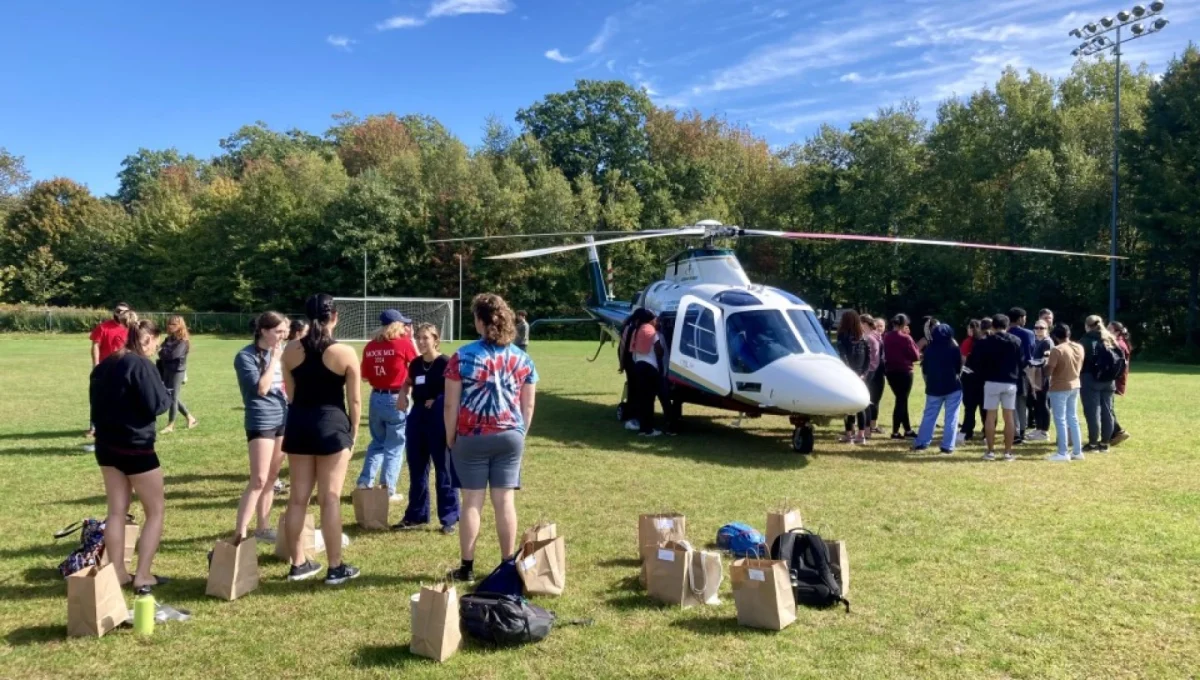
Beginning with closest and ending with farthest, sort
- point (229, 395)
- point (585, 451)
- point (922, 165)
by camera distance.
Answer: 1. point (585, 451)
2. point (229, 395)
3. point (922, 165)

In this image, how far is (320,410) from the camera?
466cm

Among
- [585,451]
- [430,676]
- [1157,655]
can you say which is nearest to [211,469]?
[585,451]

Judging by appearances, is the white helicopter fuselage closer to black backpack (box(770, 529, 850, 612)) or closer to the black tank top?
black backpack (box(770, 529, 850, 612))

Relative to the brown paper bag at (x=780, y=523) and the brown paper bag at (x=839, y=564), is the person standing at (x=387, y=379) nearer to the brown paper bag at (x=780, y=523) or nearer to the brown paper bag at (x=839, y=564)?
the brown paper bag at (x=780, y=523)

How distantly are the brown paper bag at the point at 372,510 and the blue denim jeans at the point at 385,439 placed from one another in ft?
1.00

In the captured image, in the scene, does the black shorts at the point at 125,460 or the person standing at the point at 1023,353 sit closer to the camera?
the black shorts at the point at 125,460

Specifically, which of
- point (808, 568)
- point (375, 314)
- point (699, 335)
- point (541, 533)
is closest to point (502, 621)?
point (541, 533)

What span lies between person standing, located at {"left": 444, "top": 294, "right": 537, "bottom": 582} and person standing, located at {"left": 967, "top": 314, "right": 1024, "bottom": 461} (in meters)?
7.06

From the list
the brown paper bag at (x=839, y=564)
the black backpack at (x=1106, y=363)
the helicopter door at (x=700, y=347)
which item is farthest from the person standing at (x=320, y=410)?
the black backpack at (x=1106, y=363)

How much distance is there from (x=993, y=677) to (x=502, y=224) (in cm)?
4632

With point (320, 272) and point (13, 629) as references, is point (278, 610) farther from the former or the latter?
point (320, 272)

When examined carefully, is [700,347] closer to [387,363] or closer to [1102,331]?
[1102,331]

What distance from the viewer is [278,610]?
4.52 m

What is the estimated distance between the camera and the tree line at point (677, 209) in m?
34.8
